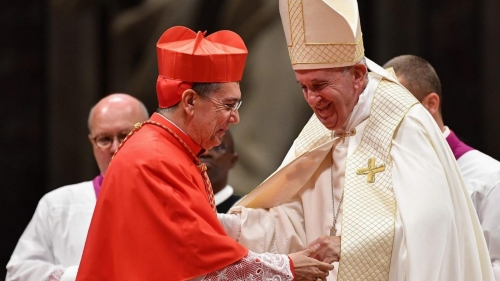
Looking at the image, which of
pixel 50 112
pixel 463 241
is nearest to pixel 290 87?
pixel 50 112

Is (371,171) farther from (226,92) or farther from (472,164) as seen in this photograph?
(472,164)

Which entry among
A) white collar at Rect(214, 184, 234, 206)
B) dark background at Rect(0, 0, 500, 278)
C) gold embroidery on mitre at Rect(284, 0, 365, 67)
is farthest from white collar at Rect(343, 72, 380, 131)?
dark background at Rect(0, 0, 500, 278)

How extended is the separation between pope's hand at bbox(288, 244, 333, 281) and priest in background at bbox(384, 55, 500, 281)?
3.84 ft

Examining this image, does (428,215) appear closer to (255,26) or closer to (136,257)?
(136,257)

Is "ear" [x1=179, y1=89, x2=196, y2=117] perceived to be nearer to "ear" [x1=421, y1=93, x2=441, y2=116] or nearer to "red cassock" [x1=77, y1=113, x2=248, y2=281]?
"red cassock" [x1=77, y1=113, x2=248, y2=281]

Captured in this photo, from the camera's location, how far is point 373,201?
385 centimetres

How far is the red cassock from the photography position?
133 inches

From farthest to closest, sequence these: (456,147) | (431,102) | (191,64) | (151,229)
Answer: (456,147), (431,102), (191,64), (151,229)

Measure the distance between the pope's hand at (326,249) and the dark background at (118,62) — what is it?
298 centimetres

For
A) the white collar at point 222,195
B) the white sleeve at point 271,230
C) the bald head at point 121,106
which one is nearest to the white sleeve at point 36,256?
the bald head at point 121,106

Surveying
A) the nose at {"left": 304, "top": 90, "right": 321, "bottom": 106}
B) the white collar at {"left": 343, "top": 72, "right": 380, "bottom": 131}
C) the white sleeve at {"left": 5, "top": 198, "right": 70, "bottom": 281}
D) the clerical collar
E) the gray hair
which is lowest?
the white sleeve at {"left": 5, "top": 198, "right": 70, "bottom": 281}

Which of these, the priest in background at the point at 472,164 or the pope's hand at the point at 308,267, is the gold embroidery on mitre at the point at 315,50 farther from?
the priest in background at the point at 472,164

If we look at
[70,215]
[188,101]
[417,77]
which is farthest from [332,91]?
[70,215]

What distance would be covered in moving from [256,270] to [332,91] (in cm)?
88
